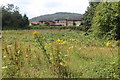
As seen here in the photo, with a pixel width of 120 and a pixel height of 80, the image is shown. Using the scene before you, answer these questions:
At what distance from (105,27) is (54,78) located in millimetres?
7870

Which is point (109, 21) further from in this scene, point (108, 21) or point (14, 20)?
point (14, 20)

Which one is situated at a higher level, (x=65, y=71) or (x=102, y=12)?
(x=102, y=12)

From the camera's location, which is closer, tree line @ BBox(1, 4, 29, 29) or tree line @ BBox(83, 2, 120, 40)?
tree line @ BBox(83, 2, 120, 40)

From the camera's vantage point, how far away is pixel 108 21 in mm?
9750

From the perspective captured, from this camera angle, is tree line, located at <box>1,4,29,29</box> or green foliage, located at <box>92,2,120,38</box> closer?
green foliage, located at <box>92,2,120,38</box>

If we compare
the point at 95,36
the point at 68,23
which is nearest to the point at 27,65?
the point at 95,36

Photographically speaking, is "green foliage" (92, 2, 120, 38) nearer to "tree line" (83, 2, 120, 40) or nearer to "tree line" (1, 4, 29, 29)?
"tree line" (83, 2, 120, 40)

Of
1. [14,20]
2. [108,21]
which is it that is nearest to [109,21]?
[108,21]

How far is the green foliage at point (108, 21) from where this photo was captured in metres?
9.23

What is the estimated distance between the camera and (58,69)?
3262 millimetres

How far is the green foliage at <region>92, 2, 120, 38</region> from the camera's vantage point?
9234 mm

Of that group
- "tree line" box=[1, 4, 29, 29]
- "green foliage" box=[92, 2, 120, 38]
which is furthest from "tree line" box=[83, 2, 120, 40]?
"tree line" box=[1, 4, 29, 29]

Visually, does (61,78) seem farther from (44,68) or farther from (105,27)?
(105,27)

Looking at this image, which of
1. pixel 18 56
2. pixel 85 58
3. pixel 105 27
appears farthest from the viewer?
pixel 105 27
